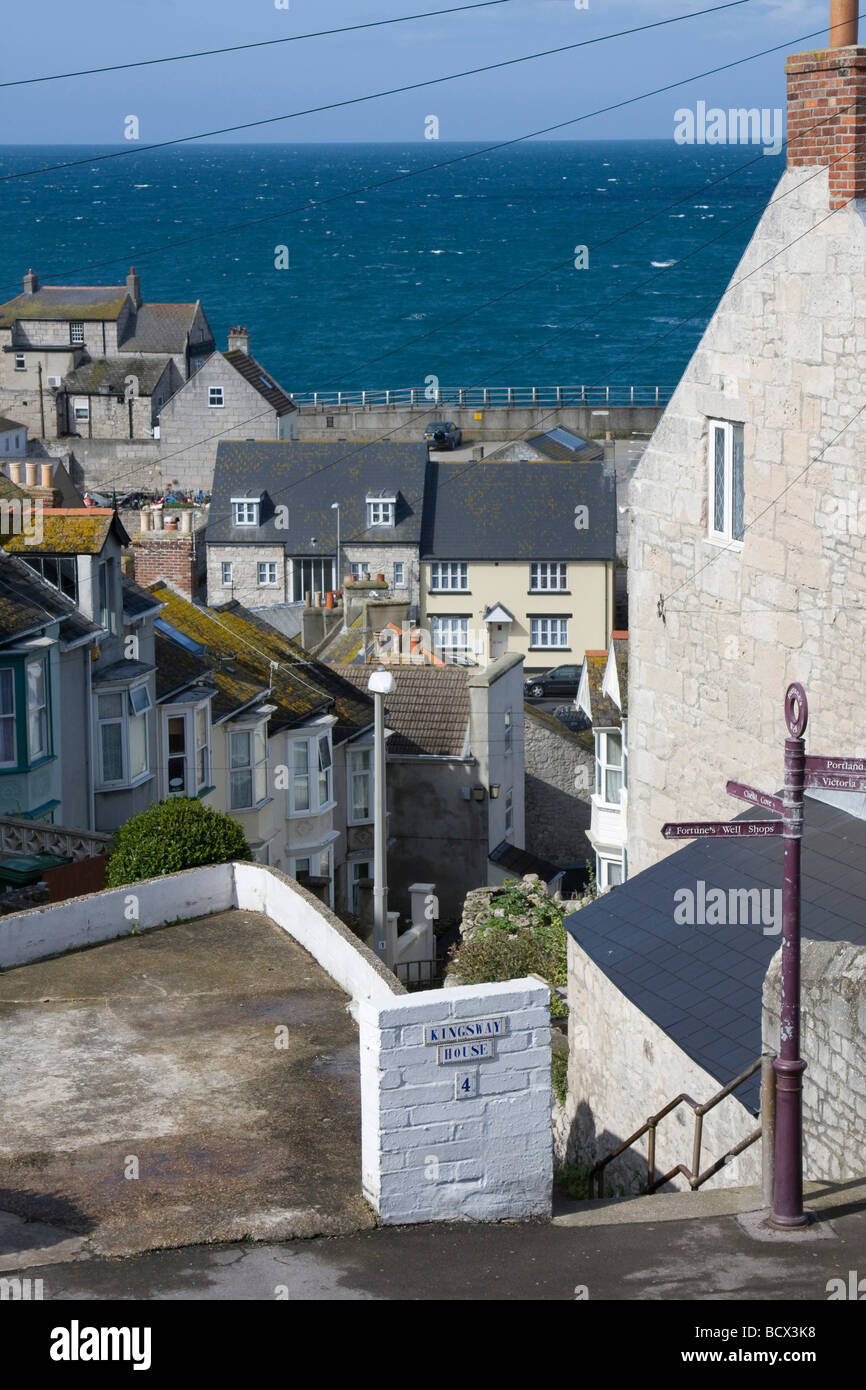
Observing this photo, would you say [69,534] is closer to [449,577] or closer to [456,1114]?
[456,1114]

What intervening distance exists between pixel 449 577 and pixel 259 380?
30777 millimetres

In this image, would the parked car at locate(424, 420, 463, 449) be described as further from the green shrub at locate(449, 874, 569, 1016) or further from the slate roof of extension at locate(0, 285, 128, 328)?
the green shrub at locate(449, 874, 569, 1016)

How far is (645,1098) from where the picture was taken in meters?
15.2

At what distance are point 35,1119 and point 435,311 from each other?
18778 cm

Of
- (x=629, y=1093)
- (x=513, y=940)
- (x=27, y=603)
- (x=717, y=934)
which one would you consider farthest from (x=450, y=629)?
(x=629, y=1093)

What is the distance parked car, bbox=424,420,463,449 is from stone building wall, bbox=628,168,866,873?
6978cm

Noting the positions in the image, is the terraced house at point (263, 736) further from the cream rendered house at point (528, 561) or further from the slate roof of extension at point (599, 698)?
the cream rendered house at point (528, 561)

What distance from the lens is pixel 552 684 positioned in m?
64.1

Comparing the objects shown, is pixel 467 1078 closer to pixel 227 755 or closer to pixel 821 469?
pixel 821 469

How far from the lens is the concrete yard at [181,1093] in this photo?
10453 millimetres

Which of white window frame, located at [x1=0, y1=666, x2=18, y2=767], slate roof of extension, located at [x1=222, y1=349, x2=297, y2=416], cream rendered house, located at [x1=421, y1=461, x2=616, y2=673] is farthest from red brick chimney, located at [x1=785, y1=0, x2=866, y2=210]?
slate roof of extension, located at [x1=222, y1=349, x2=297, y2=416]

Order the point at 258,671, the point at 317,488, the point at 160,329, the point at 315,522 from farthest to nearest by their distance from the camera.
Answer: the point at 160,329
the point at 317,488
the point at 315,522
the point at 258,671

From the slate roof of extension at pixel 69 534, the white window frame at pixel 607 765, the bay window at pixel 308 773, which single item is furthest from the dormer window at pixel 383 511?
the slate roof of extension at pixel 69 534

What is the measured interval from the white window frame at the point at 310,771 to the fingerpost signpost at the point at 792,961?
2777cm
